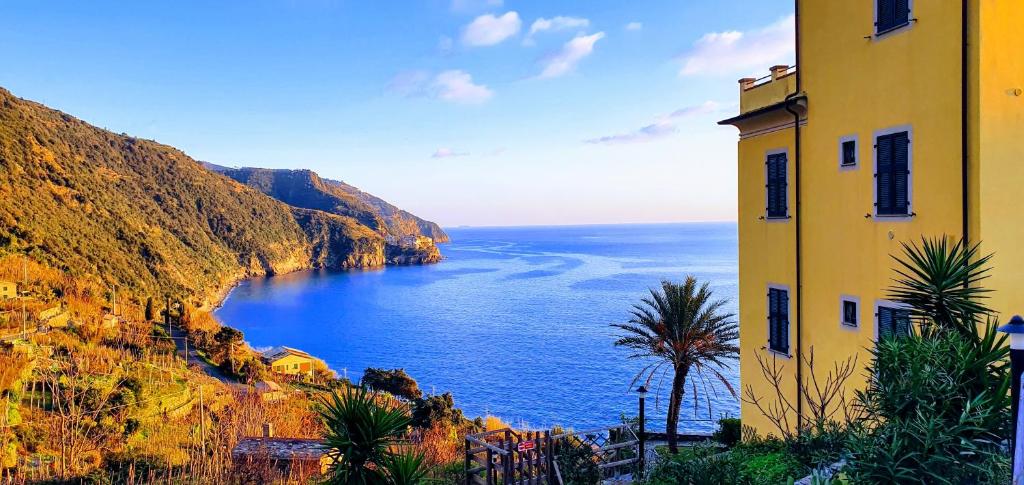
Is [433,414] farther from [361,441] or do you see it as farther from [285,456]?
[361,441]

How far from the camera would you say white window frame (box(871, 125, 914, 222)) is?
885 centimetres

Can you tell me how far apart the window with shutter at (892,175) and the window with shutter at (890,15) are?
166 cm

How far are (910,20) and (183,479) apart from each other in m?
16.6

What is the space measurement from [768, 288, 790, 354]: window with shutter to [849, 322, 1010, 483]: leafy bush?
628 centimetres

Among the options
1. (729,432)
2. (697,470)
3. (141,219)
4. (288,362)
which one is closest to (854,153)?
(697,470)

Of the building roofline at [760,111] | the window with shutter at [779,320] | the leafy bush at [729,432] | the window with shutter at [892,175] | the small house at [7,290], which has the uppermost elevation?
the building roofline at [760,111]

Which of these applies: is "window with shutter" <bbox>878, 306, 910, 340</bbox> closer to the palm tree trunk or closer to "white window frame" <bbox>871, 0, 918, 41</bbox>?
"white window frame" <bbox>871, 0, 918, 41</bbox>

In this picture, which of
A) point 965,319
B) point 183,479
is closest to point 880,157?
point 965,319

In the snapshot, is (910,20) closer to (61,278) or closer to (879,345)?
(879,345)

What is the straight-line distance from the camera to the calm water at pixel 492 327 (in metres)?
41.4

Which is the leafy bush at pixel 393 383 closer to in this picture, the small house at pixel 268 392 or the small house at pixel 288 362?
the small house at pixel 268 392

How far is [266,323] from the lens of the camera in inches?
3061

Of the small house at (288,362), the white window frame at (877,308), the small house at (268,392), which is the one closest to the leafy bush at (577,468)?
the white window frame at (877,308)

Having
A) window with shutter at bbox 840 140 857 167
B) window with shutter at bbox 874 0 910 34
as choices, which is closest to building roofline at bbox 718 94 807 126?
window with shutter at bbox 840 140 857 167
